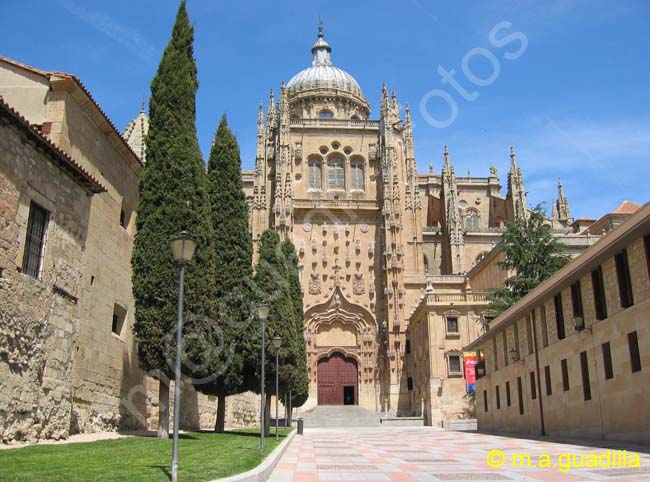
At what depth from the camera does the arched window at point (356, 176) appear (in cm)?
5338

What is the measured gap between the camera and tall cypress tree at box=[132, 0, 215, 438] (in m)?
16.9

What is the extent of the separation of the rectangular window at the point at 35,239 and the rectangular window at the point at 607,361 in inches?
595

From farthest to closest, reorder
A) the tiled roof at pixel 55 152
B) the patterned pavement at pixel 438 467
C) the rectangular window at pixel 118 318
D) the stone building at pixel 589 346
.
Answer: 1. the rectangular window at pixel 118 318
2. the stone building at pixel 589 346
3. the tiled roof at pixel 55 152
4. the patterned pavement at pixel 438 467

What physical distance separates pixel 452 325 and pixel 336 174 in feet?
64.4

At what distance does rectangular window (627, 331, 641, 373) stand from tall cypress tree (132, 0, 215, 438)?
11.4 metres

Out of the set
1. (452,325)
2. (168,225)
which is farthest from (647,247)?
(452,325)

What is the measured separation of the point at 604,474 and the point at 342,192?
43.7 meters

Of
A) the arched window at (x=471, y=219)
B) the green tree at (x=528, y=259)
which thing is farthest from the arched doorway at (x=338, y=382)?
the arched window at (x=471, y=219)

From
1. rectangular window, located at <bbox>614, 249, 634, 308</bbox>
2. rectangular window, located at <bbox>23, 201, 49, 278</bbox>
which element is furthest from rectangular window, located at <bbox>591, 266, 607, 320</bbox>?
rectangular window, located at <bbox>23, 201, 49, 278</bbox>

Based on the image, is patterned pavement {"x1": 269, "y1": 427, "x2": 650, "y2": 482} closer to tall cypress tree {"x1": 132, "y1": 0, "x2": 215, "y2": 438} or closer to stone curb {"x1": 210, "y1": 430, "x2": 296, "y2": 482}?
stone curb {"x1": 210, "y1": 430, "x2": 296, "y2": 482}

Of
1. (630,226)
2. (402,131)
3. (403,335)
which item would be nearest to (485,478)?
(630,226)

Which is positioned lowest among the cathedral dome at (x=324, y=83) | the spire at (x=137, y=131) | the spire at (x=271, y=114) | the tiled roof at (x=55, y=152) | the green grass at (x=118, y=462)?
the green grass at (x=118, y=462)

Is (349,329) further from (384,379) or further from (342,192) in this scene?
(342,192)

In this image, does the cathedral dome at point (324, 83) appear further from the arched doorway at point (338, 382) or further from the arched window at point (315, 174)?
the arched doorway at point (338, 382)
